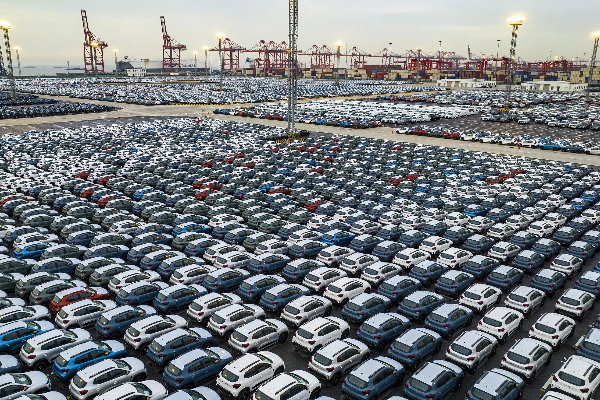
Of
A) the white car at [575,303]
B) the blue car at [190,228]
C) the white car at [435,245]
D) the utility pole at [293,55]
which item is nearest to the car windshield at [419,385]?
the white car at [575,303]

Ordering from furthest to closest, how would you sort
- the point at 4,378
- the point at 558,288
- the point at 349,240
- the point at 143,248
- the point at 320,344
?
the point at 349,240 → the point at 143,248 → the point at 558,288 → the point at 320,344 → the point at 4,378

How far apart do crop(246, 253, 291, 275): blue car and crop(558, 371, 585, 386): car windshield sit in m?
13.7

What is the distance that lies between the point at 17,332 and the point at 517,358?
61.1ft

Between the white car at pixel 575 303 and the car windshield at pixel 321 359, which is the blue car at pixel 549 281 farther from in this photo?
the car windshield at pixel 321 359

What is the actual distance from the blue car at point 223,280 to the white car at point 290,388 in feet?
25.3

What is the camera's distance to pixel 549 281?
21250 millimetres

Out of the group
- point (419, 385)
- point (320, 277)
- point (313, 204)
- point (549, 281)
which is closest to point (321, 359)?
point (419, 385)

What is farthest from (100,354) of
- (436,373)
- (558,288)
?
(558,288)

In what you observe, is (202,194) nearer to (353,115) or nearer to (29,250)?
(29,250)

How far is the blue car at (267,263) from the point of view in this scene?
23.3 m

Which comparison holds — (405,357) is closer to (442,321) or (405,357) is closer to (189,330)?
(442,321)

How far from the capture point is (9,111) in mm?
90938

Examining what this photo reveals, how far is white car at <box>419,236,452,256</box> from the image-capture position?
25.8 metres

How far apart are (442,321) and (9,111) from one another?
3988 inches
